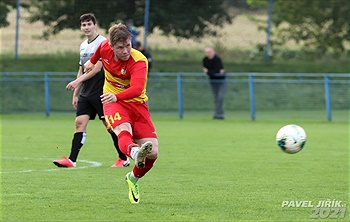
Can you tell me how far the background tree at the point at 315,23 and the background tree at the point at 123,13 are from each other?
9.01 feet

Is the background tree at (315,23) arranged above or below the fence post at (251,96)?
above

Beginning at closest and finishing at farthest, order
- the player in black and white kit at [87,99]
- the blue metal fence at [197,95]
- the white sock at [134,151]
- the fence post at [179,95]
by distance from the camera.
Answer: the white sock at [134,151], the player in black and white kit at [87,99], the blue metal fence at [197,95], the fence post at [179,95]

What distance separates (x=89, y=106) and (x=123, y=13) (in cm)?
1784

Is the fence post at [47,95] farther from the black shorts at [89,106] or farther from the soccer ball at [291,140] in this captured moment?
the soccer ball at [291,140]

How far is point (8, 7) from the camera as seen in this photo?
2814 centimetres

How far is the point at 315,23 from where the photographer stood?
99.4 feet

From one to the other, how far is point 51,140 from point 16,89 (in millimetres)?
9315

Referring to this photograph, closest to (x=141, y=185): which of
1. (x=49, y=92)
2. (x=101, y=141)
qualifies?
(x=101, y=141)

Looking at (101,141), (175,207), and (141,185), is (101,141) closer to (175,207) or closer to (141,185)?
(141,185)

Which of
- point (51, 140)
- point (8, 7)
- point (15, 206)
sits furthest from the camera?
point (8, 7)

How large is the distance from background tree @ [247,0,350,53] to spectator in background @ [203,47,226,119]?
6216 mm

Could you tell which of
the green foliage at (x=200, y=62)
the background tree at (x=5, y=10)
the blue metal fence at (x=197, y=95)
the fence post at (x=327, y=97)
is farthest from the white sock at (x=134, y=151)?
the background tree at (x=5, y=10)

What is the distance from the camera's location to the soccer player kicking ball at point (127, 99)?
7938 millimetres

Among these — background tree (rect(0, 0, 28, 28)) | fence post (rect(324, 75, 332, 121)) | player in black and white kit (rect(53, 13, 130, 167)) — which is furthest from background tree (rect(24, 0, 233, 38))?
player in black and white kit (rect(53, 13, 130, 167))
